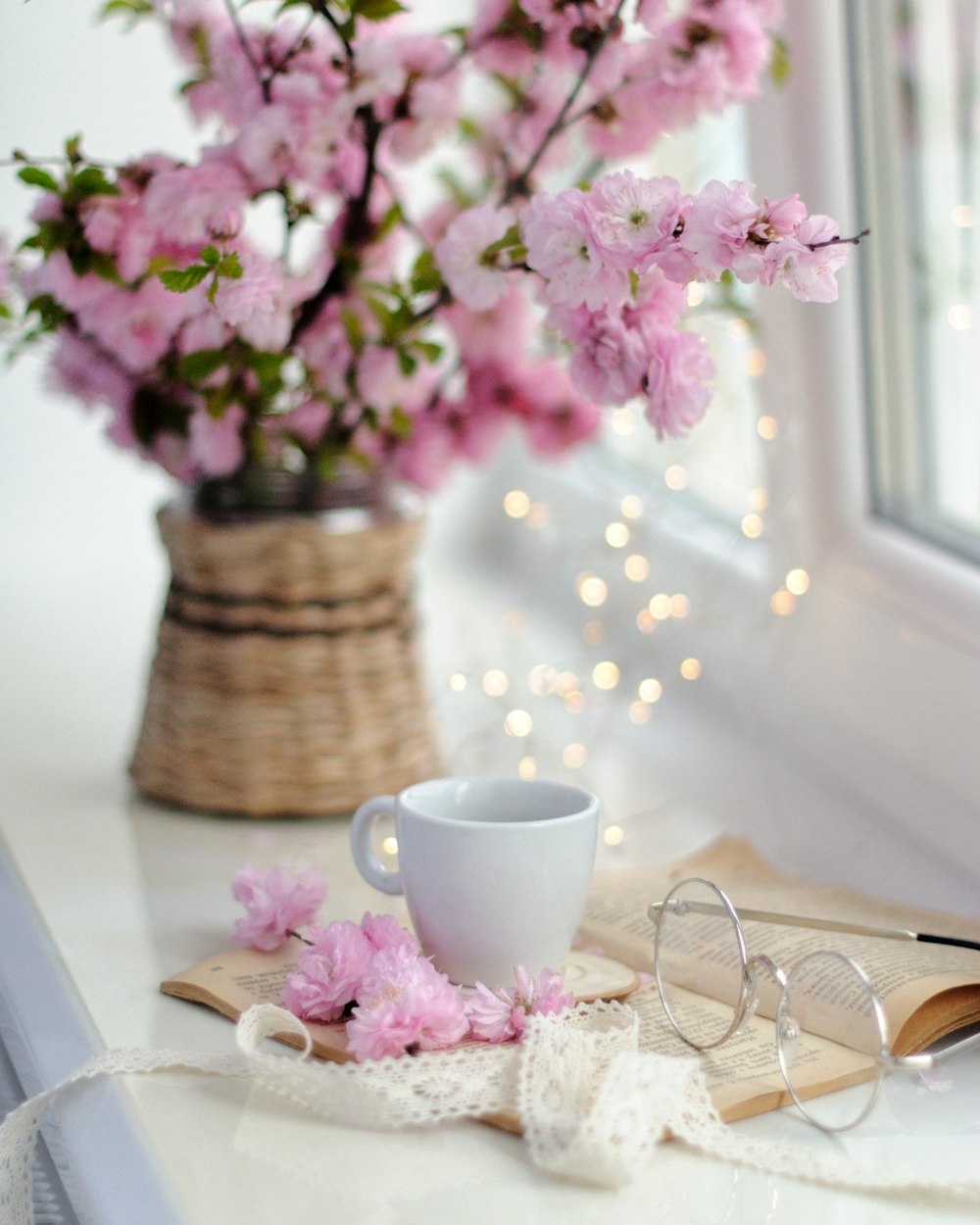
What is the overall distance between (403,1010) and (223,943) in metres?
0.18

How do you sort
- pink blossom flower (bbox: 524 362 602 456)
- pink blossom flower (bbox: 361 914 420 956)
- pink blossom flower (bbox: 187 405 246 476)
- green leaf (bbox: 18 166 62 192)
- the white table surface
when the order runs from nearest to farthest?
the white table surface
pink blossom flower (bbox: 361 914 420 956)
green leaf (bbox: 18 166 62 192)
pink blossom flower (bbox: 187 405 246 476)
pink blossom flower (bbox: 524 362 602 456)

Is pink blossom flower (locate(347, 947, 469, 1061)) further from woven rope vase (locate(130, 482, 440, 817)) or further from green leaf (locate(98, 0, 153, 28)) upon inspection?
green leaf (locate(98, 0, 153, 28))

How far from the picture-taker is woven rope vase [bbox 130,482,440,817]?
2.59 ft

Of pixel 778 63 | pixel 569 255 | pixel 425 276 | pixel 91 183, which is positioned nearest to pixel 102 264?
pixel 91 183

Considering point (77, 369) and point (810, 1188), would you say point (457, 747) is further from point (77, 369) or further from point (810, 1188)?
point (810, 1188)

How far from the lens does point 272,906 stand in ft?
2.03

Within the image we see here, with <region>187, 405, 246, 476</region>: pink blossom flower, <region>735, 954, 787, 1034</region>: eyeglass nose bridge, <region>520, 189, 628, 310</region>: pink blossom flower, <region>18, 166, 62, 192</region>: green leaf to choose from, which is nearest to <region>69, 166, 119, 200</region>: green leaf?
<region>18, 166, 62, 192</region>: green leaf

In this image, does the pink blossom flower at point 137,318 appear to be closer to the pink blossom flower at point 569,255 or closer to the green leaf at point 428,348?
the green leaf at point 428,348

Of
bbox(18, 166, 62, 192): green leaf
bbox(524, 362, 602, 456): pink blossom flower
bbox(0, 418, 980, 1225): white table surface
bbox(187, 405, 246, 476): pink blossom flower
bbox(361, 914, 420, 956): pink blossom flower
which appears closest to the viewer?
bbox(0, 418, 980, 1225): white table surface

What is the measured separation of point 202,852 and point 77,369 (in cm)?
26

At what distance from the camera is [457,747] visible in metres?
0.93

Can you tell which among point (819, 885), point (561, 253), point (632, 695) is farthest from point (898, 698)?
point (561, 253)

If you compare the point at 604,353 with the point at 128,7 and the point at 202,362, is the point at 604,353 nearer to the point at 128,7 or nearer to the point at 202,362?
the point at 202,362

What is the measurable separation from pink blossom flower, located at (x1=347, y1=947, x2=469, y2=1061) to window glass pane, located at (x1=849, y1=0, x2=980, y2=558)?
45 cm
